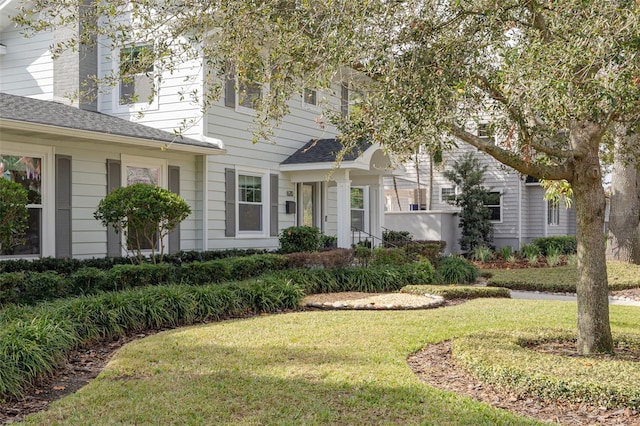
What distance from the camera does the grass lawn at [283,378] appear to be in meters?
4.89

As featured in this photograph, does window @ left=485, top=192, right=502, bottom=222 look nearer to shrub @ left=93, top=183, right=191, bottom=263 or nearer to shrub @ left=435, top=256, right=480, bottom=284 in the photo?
shrub @ left=435, top=256, right=480, bottom=284

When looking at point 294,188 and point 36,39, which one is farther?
point 294,188

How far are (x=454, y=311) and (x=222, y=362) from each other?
4876mm

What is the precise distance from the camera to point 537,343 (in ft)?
24.8

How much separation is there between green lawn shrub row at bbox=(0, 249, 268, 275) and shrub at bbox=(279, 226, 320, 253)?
160 cm

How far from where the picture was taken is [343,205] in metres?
14.8

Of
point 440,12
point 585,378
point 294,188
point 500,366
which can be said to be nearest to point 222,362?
point 500,366

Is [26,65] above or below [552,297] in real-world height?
above

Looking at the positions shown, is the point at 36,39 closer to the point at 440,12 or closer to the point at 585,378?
the point at 440,12

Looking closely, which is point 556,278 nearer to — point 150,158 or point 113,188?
point 150,158

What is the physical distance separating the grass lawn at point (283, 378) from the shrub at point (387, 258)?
187 inches

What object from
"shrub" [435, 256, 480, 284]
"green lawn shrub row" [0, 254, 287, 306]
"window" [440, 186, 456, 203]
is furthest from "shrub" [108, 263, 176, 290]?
"window" [440, 186, 456, 203]

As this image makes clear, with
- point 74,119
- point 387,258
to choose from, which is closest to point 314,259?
point 387,258

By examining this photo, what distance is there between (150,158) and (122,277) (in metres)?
3.48
